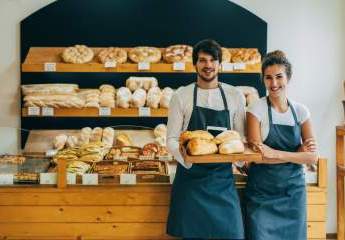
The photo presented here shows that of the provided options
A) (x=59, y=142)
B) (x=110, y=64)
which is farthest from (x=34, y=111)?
(x=110, y=64)

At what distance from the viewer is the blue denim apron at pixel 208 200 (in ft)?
8.22

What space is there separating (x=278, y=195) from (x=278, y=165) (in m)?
0.15

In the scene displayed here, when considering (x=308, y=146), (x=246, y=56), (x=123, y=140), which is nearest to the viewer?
(x=308, y=146)

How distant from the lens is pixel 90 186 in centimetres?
282

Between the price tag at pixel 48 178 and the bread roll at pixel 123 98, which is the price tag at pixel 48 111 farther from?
the price tag at pixel 48 178

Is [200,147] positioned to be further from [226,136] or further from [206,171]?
[206,171]

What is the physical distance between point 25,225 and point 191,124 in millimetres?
1097

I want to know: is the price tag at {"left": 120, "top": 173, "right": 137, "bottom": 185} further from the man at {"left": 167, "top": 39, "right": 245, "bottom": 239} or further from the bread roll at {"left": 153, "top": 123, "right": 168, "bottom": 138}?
the bread roll at {"left": 153, "top": 123, "right": 168, "bottom": 138}

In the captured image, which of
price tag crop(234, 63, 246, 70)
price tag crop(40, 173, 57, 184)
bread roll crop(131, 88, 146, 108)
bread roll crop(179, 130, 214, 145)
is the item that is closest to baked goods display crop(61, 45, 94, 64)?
bread roll crop(131, 88, 146, 108)

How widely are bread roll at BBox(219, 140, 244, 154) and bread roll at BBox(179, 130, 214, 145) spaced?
0.29 ft

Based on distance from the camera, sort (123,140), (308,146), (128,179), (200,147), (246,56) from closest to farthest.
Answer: (200,147), (308,146), (128,179), (123,140), (246,56)

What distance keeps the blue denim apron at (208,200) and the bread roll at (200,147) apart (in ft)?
0.78

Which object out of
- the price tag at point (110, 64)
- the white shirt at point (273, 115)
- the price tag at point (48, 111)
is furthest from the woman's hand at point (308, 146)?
the price tag at point (48, 111)

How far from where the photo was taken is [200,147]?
2258 millimetres
